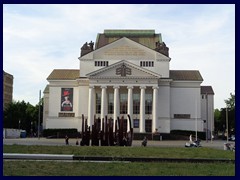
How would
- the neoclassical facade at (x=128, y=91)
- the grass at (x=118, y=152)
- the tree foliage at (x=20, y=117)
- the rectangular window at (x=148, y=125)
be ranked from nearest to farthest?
1. the grass at (x=118, y=152)
2. the neoclassical facade at (x=128, y=91)
3. the rectangular window at (x=148, y=125)
4. the tree foliage at (x=20, y=117)

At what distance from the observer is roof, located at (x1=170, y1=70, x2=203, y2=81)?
8256 centimetres

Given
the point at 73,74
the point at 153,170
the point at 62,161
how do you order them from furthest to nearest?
the point at 73,74 < the point at 62,161 < the point at 153,170

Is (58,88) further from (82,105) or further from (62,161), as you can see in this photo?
(62,161)

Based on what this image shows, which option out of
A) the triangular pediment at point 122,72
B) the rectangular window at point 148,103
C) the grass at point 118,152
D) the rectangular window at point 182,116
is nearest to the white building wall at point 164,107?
the rectangular window at point 148,103

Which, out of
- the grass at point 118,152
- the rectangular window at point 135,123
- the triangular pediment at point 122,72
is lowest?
the grass at point 118,152

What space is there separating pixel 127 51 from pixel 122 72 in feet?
21.8

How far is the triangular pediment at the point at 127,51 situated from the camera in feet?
269

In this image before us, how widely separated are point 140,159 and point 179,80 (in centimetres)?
6434

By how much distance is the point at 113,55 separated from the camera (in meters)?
82.0

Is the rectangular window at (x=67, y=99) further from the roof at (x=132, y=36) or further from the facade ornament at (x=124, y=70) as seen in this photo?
the roof at (x=132, y=36)

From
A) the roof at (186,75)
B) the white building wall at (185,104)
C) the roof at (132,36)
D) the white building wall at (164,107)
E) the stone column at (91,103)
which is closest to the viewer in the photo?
the stone column at (91,103)

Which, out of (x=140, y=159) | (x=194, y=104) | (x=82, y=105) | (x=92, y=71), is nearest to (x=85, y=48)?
(x=92, y=71)

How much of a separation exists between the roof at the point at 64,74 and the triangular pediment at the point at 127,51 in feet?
20.6

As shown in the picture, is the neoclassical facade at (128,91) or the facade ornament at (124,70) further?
the neoclassical facade at (128,91)
